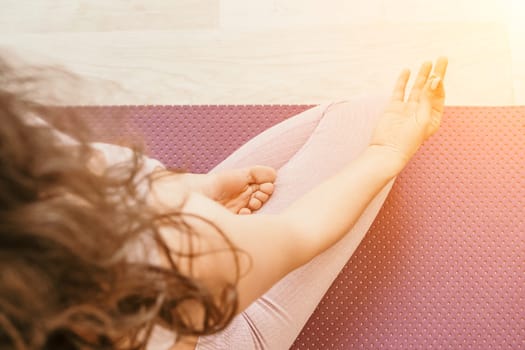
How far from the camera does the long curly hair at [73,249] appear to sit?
437 millimetres

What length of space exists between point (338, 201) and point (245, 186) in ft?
0.70

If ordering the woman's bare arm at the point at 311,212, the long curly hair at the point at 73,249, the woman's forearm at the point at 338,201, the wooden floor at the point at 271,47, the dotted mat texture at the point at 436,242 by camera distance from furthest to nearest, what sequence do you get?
1. the wooden floor at the point at 271,47
2. the dotted mat texture at the point at 436,242
3. the woman's forearm at the point at 338,201
4. the woman's bare arm at the point at 311,212
5. the long curly hair at the point at 73,249

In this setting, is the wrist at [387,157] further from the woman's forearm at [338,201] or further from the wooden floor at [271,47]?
the wooden floor at [271,47]

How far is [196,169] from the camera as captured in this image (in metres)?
1.17

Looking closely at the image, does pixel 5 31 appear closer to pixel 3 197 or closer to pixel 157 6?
pixel 157 6

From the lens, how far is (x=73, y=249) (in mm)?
453

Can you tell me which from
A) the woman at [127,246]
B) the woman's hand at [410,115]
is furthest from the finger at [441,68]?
the woman at [127,246]

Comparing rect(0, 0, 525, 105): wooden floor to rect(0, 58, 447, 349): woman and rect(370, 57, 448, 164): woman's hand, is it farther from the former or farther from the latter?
rect(0, 58, 447, 349): woman

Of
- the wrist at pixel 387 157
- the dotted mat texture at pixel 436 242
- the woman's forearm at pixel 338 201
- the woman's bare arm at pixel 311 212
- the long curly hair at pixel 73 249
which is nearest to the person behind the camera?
the long curly hair at pixel 73 249

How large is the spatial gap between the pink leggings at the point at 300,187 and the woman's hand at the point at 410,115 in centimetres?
3

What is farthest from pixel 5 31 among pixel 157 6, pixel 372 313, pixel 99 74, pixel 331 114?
pixel 372 313

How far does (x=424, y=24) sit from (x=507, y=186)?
41 centimetres

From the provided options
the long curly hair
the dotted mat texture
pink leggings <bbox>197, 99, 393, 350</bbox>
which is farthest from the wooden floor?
the long curly hair

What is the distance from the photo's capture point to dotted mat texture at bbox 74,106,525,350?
1.04m
